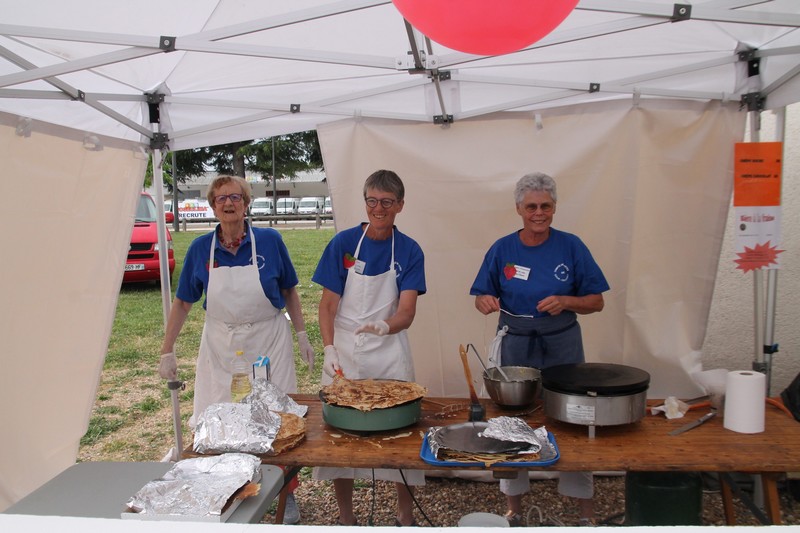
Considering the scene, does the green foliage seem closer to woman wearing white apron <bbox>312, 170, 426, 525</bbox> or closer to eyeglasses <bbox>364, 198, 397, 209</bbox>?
woman wearing white apron <bbox>312, 170, 426, 525</bbox>

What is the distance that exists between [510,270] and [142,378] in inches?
186

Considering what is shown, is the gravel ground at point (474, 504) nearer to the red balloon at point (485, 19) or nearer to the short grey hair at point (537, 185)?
the short grey hair at point (537, 185)

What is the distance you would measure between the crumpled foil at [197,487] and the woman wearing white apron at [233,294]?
4.67 ft

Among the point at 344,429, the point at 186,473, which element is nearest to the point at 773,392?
the point at 344,429

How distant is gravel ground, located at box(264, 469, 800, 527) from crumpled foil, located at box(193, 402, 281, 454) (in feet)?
4.23

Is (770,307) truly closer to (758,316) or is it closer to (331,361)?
(758,316)

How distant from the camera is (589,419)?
1945 millimetres

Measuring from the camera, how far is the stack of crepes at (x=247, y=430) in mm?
1896

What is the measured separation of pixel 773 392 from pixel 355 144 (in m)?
3.01

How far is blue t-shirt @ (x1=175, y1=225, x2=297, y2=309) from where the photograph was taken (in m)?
2.92

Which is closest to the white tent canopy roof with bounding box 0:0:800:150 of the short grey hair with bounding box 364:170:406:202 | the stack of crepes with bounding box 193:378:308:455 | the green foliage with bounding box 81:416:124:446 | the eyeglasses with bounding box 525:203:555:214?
the short grey hair with bounding box 364:170:406:202

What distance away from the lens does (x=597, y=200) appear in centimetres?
346

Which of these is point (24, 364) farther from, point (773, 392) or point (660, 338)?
point (773, 392)

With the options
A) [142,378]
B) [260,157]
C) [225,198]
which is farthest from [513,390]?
[260,157]
